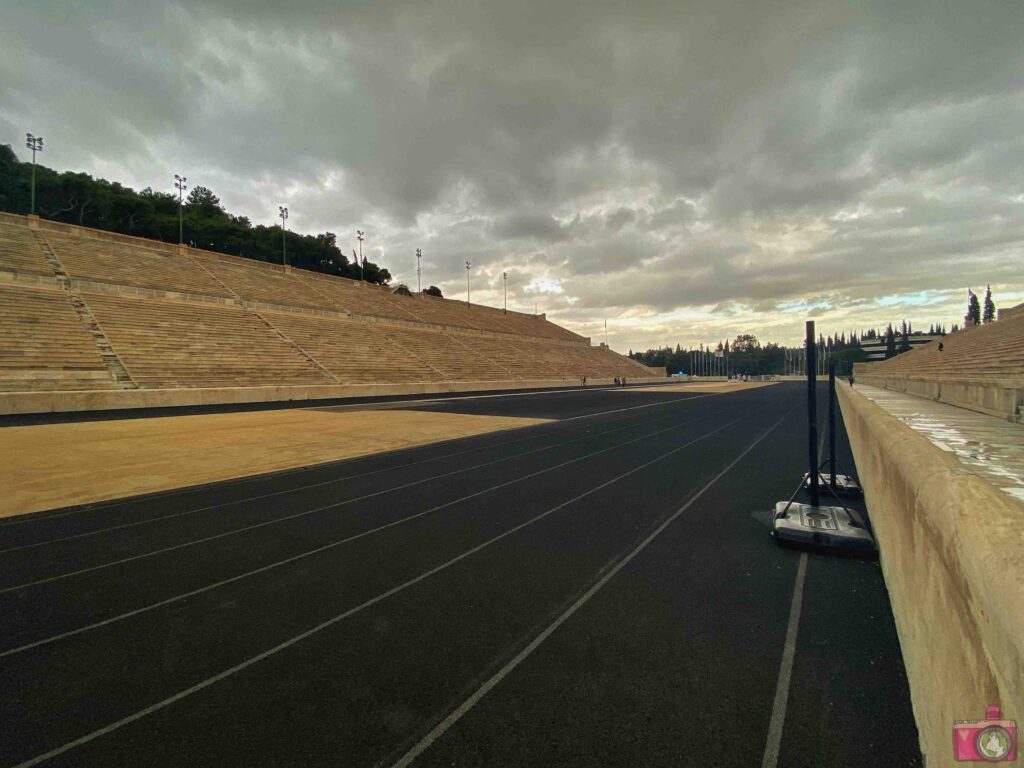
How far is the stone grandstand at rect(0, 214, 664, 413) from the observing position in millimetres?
21783

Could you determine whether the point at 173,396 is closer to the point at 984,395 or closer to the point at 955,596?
the point at 955,596

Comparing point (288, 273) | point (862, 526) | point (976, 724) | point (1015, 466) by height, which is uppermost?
point (288, 273)

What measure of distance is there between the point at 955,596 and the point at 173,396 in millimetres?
27837

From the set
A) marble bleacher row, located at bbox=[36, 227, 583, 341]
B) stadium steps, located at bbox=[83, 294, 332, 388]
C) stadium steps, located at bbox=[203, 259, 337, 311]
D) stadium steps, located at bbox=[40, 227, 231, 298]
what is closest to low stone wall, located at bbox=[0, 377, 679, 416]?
stadium steps, located at bbox=[83, 294, 332, 388]

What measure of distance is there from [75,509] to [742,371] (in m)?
158

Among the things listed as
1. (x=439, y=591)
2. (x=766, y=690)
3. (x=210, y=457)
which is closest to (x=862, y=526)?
(x=766, y=690)

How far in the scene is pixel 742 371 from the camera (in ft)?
470

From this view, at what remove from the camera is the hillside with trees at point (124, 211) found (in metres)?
52.5

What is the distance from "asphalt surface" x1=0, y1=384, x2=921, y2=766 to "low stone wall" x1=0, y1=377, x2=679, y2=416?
58.7 ft

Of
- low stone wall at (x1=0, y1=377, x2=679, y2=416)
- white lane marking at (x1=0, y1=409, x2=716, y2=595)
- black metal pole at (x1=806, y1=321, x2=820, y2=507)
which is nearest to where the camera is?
white lane marking at (x1=0, y1=409, x2=716, y2=595)

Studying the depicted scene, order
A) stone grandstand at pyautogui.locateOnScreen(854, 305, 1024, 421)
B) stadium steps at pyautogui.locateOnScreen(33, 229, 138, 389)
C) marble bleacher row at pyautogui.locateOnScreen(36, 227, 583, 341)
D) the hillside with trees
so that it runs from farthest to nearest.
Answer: the hillside with trees, marble bleacher row at pyautogui.locateOnScreen(36, 227, 583, 341), stadium steps at pyautogui.locateOnScreen(33, 229, 138, 389), stone grandstand at pyautogui.locateOnScreen(854, 305, 1024, 421)

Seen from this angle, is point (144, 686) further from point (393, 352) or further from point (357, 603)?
point (393, 352)

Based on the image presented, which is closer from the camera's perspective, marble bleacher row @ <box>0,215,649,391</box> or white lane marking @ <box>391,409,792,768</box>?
white lane marking @ <box>391,409,792,768</box>

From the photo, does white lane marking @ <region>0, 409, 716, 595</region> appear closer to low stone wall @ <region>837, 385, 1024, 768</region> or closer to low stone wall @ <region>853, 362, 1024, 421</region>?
Answer: low stone wall @ <region>837, 385, 1024, 768</region>
